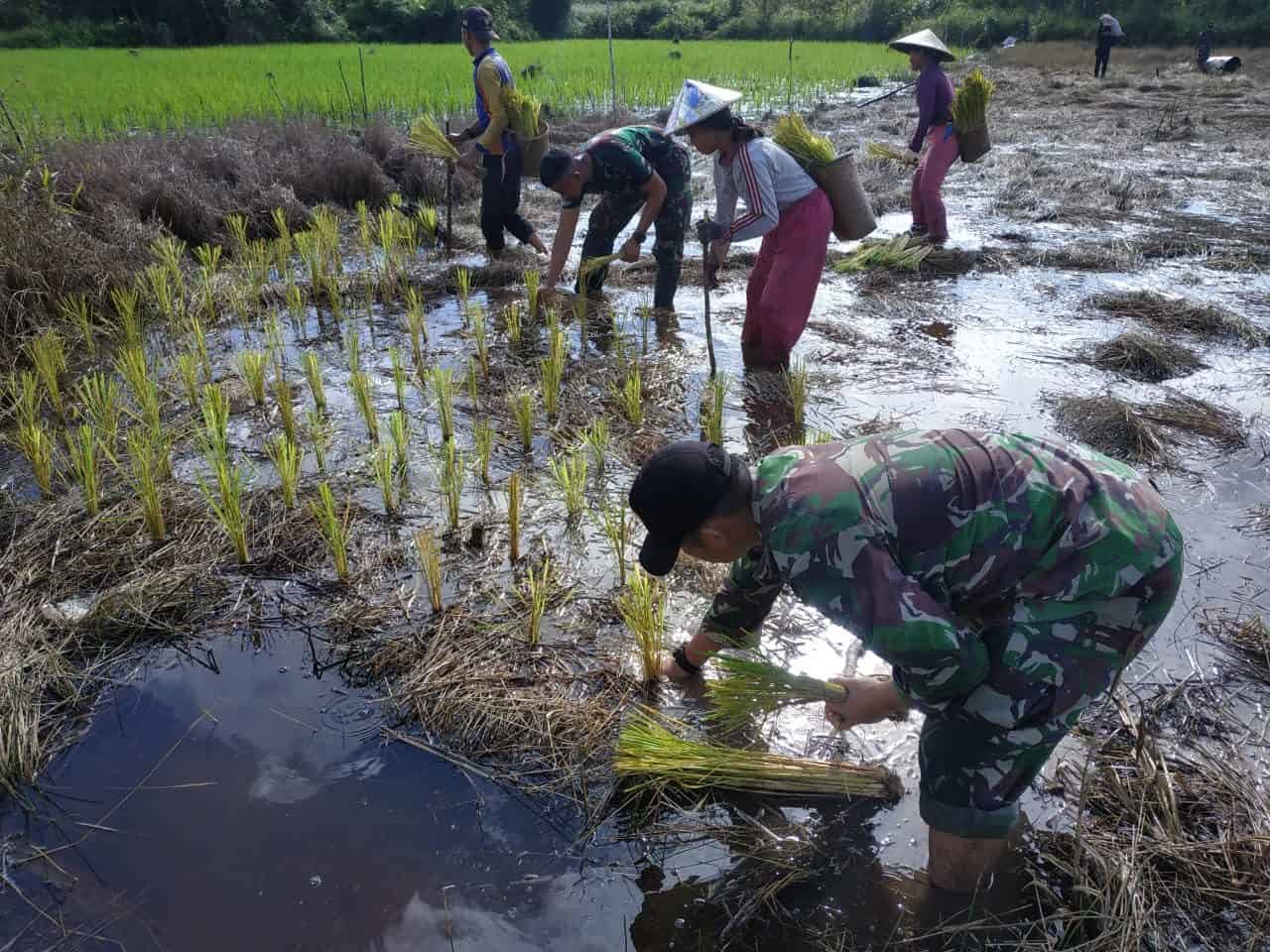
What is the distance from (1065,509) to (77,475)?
3.76 metres

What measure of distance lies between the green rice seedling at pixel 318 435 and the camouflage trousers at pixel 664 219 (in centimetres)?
207

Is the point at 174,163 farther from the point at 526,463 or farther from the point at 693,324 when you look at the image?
the point at 526,463

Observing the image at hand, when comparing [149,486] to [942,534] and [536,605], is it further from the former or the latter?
[942,534]

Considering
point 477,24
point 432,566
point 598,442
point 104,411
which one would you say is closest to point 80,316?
point 104,411

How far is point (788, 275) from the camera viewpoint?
14.9ft

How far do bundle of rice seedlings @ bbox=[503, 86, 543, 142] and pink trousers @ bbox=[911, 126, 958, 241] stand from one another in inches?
130

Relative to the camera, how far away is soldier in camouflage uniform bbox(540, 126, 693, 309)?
5.04 meters

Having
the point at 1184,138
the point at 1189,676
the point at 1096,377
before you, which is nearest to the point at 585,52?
the point at 1184,138

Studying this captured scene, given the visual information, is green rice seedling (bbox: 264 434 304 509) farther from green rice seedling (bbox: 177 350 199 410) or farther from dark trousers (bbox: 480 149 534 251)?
dark trousers (bbox: 480 149 534 251)

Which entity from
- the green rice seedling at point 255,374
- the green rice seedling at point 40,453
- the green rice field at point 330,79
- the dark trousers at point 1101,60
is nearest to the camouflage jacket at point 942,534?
the green rice seedling at point 40,453

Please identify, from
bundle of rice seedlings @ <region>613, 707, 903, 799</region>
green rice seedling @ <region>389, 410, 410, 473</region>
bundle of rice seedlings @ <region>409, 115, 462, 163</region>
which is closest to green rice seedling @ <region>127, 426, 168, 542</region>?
green rice seedling @ <region>389, 410, 410, 473</region>

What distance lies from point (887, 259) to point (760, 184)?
297 centimetres

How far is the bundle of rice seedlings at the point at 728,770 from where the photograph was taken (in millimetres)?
2162

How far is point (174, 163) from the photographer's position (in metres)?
7.62
